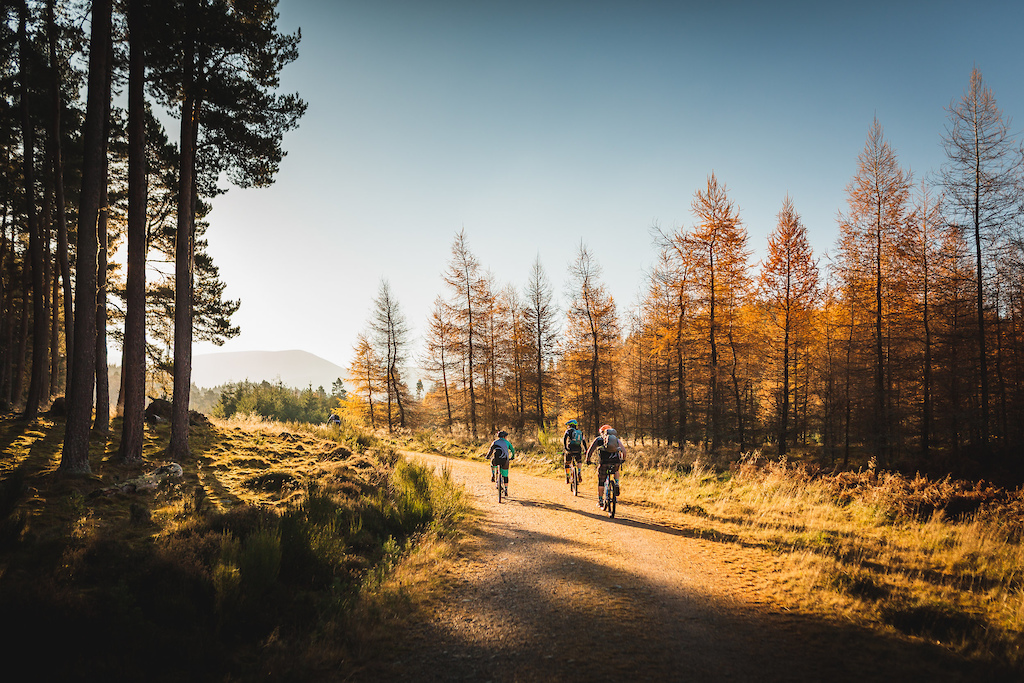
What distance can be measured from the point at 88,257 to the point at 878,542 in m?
18.9

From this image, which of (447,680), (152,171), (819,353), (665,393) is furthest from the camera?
(819,353)

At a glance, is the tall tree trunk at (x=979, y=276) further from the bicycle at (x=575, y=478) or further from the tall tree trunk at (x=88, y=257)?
the tall tree trunk at (x=88, y=257)

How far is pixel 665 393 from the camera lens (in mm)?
26531

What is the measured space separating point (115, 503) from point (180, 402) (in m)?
5.17

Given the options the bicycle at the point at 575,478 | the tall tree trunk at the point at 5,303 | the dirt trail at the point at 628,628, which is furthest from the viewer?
the tall tree trunk at the point at 5,303

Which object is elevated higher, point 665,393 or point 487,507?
point 665,393

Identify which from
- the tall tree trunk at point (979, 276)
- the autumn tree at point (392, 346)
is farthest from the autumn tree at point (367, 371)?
the tall tree trunk at point (979, 276)

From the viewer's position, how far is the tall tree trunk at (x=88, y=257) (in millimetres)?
9773

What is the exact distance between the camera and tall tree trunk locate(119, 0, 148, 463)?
11484 millimetres

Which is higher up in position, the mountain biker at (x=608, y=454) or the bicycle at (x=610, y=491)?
the mountain biker at (x=608, y=454)

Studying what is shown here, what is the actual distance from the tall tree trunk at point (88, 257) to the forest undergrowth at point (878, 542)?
46.4 ft

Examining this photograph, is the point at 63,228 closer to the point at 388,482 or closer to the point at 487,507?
the point at 388,482

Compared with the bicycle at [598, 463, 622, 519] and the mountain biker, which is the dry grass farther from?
the mountain biker

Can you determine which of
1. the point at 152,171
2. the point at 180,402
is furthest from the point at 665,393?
the point at 152,171
